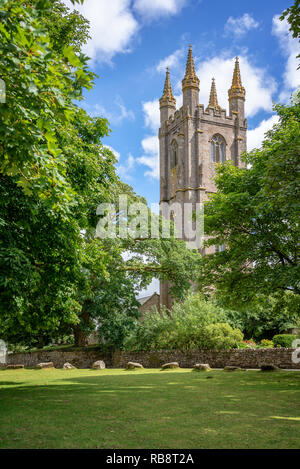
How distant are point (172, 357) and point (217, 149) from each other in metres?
38.3

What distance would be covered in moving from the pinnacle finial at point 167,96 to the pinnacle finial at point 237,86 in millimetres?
8717

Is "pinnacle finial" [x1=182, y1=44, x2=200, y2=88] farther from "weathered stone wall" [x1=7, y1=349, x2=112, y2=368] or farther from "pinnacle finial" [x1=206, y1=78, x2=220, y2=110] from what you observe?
"weathered stone wall" [x1=7, y1=349, x2=112, y2=368]

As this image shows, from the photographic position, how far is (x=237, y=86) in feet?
197

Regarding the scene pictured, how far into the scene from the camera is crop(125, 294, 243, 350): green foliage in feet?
80.1

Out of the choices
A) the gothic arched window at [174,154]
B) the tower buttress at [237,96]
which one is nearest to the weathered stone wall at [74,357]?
the gothic arched window at [174,154]

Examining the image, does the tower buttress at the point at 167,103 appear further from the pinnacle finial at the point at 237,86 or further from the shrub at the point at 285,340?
the shrub at the point at 285,340

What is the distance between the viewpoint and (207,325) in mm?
25250

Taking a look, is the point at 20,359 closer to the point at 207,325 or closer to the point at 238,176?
the point at 207,325

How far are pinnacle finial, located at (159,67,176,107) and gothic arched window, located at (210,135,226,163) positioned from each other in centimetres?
1021

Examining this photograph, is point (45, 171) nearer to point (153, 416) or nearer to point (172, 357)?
point (153, 416)

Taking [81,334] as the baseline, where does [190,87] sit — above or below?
above

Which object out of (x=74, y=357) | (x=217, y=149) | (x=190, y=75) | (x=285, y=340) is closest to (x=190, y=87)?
(x=190, y=75)

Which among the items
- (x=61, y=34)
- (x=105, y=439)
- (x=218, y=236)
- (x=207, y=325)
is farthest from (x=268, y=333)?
(x=105, y=439)
